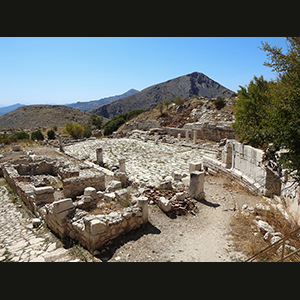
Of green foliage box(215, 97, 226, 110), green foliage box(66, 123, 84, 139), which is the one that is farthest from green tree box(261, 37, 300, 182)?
green foliage box(66, 123, 84, 139)

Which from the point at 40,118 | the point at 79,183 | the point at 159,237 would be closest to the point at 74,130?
the point at 79,183

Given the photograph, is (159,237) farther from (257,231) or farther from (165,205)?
(257,231)

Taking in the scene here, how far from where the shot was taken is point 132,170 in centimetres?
1377

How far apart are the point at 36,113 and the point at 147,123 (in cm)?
6503

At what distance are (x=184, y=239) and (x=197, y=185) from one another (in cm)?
270

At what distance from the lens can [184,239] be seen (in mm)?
5578

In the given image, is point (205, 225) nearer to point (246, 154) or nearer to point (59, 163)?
point (246, 154)

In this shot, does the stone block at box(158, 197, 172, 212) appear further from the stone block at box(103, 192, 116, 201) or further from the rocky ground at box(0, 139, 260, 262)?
the stone block at box(103, 192, 116, 201)

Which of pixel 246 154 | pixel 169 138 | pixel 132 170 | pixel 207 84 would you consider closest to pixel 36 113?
pixel 169 138

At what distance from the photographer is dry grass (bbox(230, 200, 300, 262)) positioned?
4597mm

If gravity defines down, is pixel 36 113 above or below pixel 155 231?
above

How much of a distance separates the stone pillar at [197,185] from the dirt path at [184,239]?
365 millimetres

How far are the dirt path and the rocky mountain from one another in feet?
343

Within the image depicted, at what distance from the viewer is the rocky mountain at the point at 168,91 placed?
112 metres
